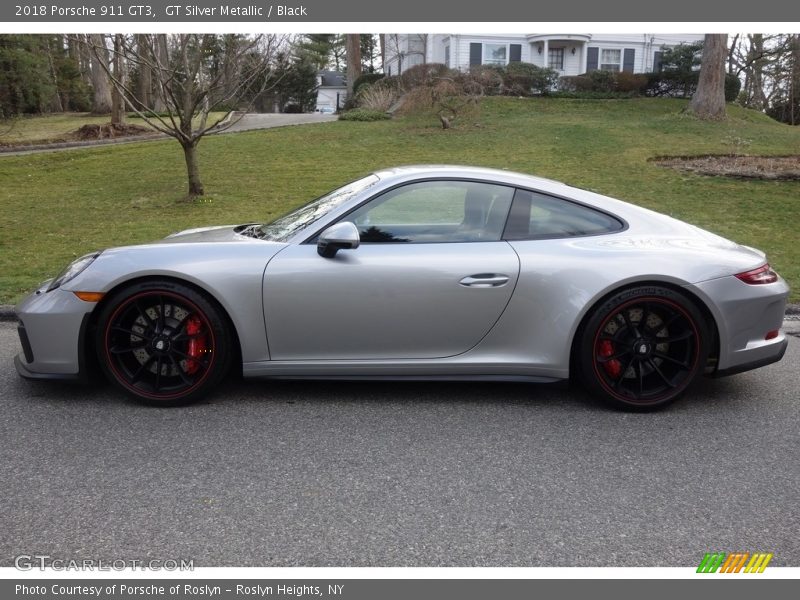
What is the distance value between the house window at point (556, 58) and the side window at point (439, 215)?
35.8 m

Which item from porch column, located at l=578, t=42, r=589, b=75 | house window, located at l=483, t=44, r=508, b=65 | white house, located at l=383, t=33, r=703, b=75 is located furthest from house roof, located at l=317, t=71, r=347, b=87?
Answer: porch column, located at l=578, t=42, r=589, b=75

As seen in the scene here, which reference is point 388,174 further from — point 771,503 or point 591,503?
point 771,503

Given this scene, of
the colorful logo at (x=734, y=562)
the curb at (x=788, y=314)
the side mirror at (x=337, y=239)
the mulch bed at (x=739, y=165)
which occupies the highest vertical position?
the side mirror at (x=337, y=239)

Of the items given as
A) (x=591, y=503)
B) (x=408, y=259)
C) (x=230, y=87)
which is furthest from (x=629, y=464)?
(x=230, y=87)

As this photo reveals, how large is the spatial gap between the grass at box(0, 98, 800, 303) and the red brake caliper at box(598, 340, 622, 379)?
11.7 feet

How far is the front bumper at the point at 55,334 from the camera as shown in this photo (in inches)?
153

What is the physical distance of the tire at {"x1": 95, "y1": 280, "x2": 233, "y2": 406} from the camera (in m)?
3.88

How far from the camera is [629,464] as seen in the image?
335cm

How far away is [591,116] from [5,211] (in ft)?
56.5

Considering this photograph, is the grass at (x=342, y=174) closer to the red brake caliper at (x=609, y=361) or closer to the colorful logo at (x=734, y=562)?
the red brake caliper at (x=609, y=361)

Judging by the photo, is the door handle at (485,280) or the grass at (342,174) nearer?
the door handle at (485,280)

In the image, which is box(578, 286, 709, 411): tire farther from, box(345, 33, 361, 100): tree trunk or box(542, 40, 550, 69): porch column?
box(542, 40, 550, 69): porch column

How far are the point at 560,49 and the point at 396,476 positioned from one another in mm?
37851

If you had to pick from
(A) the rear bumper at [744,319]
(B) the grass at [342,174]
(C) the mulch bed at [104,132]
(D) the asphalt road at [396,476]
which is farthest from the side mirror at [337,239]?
(C) the mulch bed at [104,132]
